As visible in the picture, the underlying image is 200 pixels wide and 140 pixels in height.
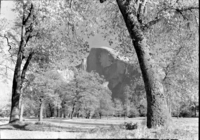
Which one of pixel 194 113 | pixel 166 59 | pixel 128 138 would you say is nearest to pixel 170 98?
pixel 166 59

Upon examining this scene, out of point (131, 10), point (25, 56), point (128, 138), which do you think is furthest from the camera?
point (25, 56)

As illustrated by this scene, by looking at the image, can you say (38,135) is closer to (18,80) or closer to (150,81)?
(150,81)

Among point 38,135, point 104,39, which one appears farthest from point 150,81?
point 104,39

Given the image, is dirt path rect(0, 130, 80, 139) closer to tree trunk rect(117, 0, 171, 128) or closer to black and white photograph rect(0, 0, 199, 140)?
black and white photograph rect(0, 0, 199, 140)

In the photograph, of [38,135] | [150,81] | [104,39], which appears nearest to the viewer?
[38,135]

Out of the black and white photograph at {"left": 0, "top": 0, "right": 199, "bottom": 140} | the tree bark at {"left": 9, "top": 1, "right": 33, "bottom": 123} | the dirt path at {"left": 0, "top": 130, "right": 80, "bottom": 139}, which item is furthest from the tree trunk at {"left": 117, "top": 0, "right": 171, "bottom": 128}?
the tree bark at {"left": 9, "top": 1, "right": 33, "bottom": 123}

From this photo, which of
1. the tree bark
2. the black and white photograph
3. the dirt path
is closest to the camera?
the dirt path

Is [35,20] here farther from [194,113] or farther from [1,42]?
[194,113]

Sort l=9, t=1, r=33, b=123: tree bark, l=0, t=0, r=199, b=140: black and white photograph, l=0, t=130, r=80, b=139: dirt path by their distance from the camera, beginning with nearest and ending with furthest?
1. l=0, t=130, r=80, b=139: dirt path
2. l=0, t=0, r=199, b=140: black and white photograph
3. l=9, t=1, r=33, b=123: tree bark

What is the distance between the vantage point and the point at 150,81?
968 centimetres

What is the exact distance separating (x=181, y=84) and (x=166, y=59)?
4020 mm

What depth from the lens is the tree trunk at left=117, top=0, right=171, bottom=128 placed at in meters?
9.30

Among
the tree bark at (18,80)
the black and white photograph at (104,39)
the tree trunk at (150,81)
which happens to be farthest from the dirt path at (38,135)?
the tree bark at (18,80)

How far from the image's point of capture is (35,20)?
58.9 feet
